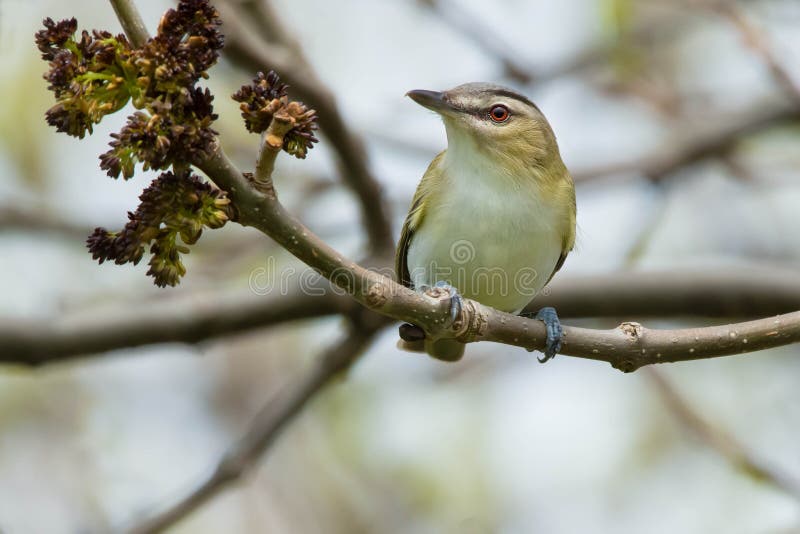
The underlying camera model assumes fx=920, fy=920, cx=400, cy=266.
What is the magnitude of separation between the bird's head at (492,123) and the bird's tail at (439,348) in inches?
42.5

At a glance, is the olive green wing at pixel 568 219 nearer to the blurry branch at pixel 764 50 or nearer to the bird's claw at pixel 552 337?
the bird's claw at pixel 552 337

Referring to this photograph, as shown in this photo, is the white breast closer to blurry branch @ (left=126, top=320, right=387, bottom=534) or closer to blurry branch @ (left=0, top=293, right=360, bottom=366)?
blurry branch @ (left=126, top=320, right=387, bottom=534)

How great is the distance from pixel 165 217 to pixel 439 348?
2954 millimetres

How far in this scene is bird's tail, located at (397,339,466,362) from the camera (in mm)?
5070

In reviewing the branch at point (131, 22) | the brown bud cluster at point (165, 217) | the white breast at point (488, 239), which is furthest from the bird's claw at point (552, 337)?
the branch at point (131, 22)

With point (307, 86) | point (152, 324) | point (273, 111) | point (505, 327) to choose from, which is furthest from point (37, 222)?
point (273, 111)

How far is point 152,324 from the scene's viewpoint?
5.78 meters

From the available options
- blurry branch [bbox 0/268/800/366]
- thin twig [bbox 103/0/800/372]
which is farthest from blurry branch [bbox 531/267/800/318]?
thin twig [bbox 103/0/800/372]

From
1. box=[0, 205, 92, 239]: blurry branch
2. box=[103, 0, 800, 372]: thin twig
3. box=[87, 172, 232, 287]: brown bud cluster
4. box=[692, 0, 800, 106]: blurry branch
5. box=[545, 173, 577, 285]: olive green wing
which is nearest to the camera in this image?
box=[87, 172, 232, 287]: brown bud cluster

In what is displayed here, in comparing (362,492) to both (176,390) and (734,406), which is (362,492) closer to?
(176,390)

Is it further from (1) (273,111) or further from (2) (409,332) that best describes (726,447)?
(1) (273,111)

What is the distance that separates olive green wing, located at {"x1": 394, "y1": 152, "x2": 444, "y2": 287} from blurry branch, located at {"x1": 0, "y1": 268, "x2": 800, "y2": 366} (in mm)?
598

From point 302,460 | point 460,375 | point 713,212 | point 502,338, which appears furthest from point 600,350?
point 713,212

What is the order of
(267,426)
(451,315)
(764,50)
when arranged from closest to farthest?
1. (451,315)
2. (267,426)
3. (764,50)
